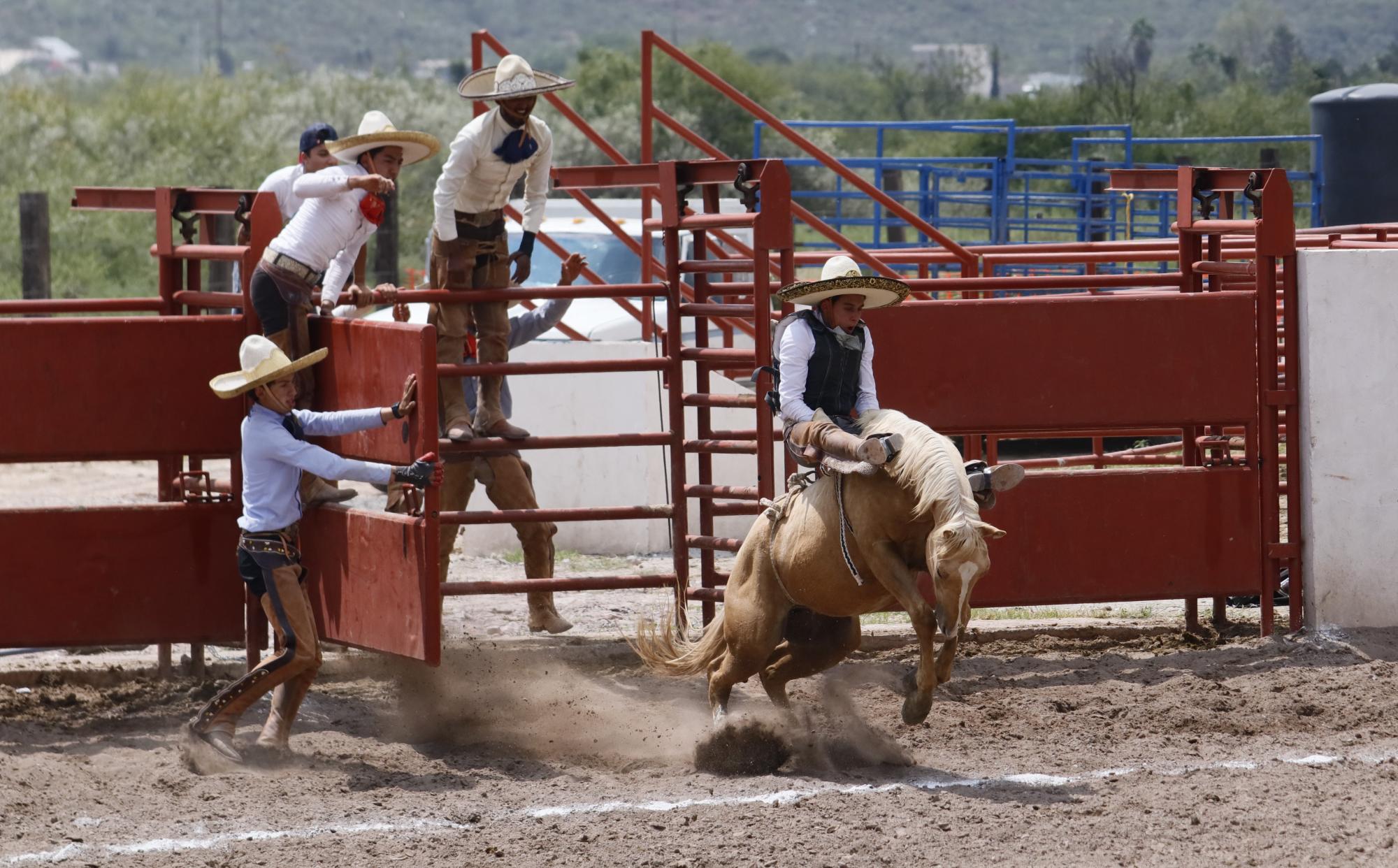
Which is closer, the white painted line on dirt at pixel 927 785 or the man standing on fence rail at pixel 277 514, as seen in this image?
the white painted line on dirt at pixel 927 785

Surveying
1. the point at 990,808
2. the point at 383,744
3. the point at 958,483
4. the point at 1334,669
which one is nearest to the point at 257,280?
the point at 383,744

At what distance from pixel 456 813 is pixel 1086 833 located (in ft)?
6.99

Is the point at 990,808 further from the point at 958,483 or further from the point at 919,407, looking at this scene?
the point at 919,407

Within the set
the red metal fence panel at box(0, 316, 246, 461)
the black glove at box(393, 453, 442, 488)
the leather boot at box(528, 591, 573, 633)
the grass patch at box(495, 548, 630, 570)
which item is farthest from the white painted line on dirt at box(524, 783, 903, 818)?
the grass patch at box(495, 548, 630, 570)

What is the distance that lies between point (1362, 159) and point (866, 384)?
1146 cm

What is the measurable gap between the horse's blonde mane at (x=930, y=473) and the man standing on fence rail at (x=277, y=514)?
190 centimetres

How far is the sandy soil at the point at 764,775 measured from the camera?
565cm

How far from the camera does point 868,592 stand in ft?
21.5

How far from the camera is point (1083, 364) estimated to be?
8.30m

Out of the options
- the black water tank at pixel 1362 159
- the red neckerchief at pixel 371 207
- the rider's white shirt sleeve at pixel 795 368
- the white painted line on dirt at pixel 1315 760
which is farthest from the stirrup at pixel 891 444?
the black water tank at pixel 1362 159

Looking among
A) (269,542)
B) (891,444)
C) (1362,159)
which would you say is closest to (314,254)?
(269,542)

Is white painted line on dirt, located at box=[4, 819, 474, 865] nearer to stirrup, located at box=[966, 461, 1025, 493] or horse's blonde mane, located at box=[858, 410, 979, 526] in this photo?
horse's blonde mane, located at box=[858, 410, 979, 526]

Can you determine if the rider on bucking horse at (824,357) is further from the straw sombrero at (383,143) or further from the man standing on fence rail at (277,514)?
the straw sombrero at (383,143)

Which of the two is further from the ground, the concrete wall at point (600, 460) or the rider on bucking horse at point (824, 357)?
the rider on bucking horse at point (824, 357)
